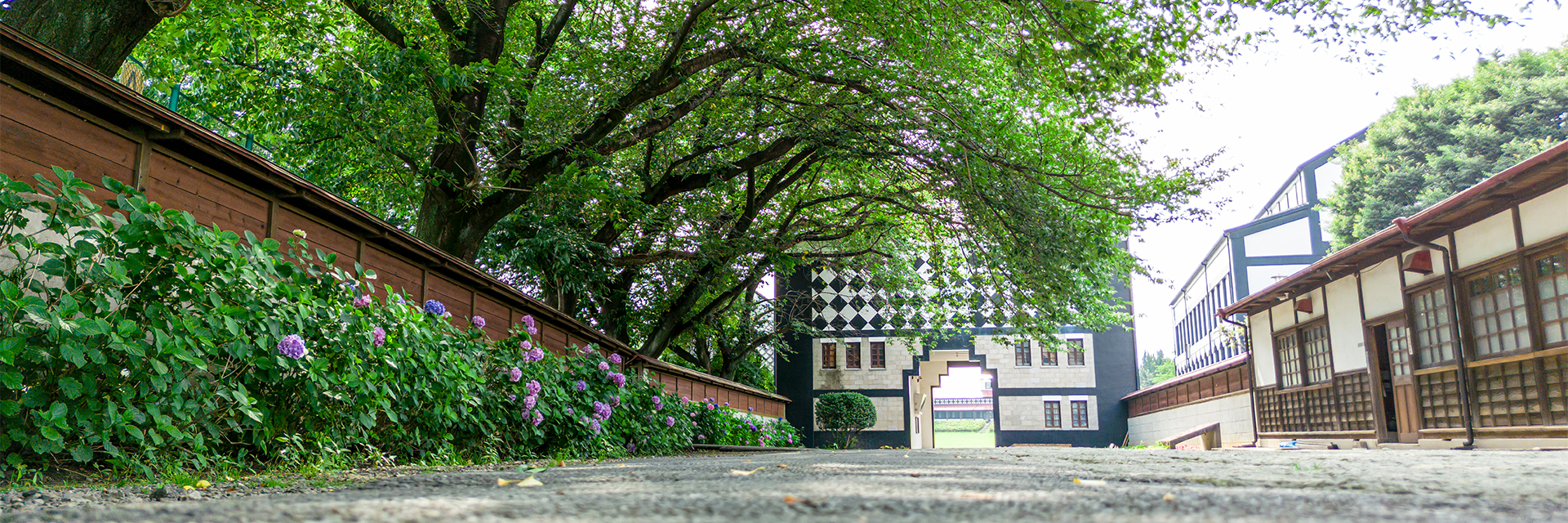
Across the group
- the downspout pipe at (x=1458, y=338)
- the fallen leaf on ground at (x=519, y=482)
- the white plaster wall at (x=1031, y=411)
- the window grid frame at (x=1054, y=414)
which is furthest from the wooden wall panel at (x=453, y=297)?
the window grid frame at (x=1054, y=414)

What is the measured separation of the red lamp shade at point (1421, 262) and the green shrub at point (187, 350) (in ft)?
32.0

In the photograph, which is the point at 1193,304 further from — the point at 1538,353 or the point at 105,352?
the point at 105,352

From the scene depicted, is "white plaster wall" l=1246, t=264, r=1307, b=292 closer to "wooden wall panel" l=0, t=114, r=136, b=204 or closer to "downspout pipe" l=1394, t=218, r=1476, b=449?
"downspout pipe" l=1394, t=218, r=1476, b=449

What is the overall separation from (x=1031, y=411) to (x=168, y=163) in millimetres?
22606

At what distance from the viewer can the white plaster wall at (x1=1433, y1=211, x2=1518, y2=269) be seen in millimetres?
7738

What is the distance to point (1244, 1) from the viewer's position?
20.1 ft

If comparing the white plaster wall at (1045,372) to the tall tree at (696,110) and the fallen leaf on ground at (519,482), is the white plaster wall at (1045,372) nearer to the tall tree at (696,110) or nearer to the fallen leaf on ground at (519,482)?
the tall tree at (696,110)

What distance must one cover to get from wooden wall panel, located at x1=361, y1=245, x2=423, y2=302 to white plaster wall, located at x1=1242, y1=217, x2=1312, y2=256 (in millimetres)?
29041

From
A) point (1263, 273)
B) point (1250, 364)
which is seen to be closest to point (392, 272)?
point (1250, 364)

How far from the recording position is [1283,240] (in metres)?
28.4

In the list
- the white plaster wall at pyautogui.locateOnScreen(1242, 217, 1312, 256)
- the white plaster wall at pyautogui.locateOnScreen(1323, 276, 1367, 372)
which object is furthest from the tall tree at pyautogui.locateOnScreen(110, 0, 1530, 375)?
the white plaster wall at pyautogui.locateOnScreen(1242, 217, 1312, 256)

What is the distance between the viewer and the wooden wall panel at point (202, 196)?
3932mm

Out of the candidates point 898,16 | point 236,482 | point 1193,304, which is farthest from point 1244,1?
point 1193,304

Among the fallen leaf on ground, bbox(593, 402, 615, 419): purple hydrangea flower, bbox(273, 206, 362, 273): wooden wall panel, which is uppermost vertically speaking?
bbox(273, 206, 362, 273): wooden wall panel
